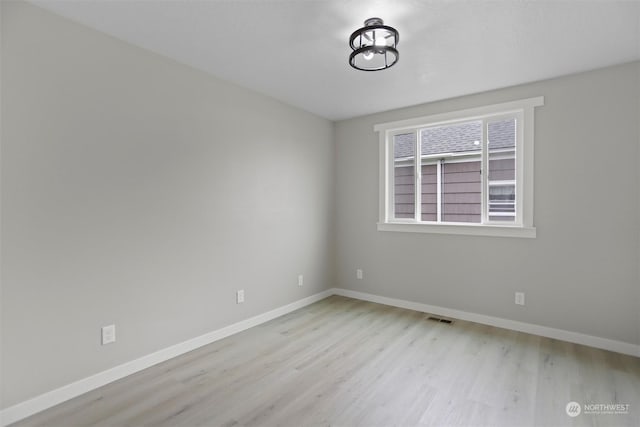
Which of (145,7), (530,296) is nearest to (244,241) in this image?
(145,7)

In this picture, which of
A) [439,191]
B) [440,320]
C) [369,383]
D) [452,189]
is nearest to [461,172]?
[452,189]

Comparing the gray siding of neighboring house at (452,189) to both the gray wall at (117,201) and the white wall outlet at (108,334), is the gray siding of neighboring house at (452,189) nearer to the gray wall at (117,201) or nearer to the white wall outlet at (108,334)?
the gray wall at (117,201)

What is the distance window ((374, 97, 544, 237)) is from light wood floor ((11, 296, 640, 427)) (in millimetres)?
1235

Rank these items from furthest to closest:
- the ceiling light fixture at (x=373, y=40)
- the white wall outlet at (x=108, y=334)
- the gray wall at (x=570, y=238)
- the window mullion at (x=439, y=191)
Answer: the window mullion at (x=439, y=191) → the gray wall at (x=570, y=238) → the white wall outlet at (x=108, y=334) → the ceiling light fixture at (x=373, y=40)

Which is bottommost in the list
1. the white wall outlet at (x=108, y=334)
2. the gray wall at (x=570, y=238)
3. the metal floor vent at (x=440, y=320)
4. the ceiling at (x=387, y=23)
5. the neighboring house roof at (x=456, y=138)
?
the metal floor vent at (x=440, y=320)

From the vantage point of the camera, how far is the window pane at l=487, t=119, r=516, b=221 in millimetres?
3492

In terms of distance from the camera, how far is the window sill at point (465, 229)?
132 inches

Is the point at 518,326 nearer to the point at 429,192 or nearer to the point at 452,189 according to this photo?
the point at 452,189

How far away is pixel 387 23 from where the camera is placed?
7.34 feet

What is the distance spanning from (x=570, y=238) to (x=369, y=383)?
7.79 feet

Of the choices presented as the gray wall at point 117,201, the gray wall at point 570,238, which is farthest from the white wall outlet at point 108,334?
the gray wall at point 570,238

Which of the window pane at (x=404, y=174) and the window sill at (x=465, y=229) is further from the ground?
the window pane at (x=404, y=174)

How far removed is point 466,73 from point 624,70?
1.31m

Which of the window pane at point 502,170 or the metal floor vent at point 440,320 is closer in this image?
the window pane at point 502,170
